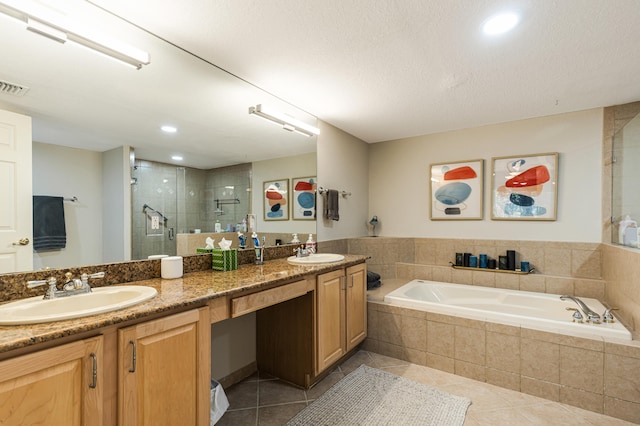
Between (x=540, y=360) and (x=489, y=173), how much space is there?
1.99 m

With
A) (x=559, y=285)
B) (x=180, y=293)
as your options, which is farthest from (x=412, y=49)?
(x=559, y=285)

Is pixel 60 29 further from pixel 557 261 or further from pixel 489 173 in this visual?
pixel 557 261

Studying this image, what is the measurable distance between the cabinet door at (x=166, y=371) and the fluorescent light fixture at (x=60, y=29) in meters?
1.29

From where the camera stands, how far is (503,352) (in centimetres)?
235

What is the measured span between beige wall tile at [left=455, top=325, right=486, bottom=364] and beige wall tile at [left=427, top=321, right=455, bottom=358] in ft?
0.16

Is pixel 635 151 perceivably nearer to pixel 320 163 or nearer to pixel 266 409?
pixel 320 163

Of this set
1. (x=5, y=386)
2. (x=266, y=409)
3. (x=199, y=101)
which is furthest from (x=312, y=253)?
(x=5, y=386)

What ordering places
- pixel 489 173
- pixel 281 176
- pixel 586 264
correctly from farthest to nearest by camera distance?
pixel 489 173 < pixel 586 264 < pixel 281 176

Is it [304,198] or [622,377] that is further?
[304,198]

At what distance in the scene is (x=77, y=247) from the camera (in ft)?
4.96

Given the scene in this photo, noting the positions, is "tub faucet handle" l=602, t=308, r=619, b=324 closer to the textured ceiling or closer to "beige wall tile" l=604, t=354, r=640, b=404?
"beige wall tile" l=604, t=354, r=640, b=404

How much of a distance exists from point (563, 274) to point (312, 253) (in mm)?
2551

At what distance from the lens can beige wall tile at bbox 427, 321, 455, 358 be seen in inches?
101

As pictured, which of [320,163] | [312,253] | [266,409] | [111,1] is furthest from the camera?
[320,163]
